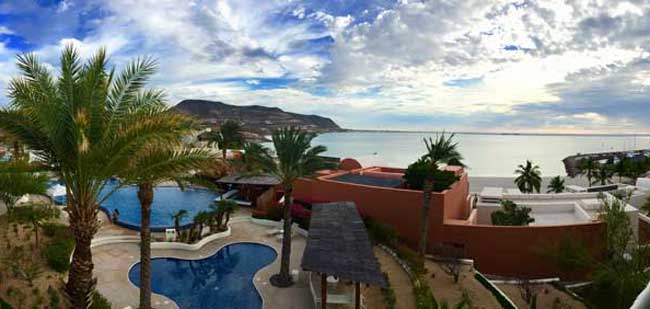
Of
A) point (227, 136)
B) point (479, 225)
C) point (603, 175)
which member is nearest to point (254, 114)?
point (227, 136)

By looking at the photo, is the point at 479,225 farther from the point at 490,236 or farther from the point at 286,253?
the point at 286,253

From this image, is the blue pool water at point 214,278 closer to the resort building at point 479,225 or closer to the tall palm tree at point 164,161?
the resort building at point 479,225

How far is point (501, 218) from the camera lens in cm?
1938

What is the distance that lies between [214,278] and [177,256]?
2843mm

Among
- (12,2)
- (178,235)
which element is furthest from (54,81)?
(178,235)

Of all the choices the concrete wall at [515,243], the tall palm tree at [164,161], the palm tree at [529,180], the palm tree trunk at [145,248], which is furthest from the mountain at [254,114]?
the tall palm tree at [164,161]

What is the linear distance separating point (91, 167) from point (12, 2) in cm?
705

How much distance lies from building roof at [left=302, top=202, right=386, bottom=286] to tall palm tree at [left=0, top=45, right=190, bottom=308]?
5095mm

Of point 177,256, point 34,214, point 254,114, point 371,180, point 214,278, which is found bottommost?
point 214,278

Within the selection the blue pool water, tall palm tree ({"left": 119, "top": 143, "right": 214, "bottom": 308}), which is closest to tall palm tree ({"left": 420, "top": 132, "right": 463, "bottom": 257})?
the blue pool water

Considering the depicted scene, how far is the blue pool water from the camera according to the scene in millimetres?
11977

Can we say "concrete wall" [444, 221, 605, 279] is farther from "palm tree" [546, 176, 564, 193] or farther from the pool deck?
"palm tree" [546, 176, 564, 193]

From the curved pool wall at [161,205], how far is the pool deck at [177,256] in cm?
189

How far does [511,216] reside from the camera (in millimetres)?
19141
